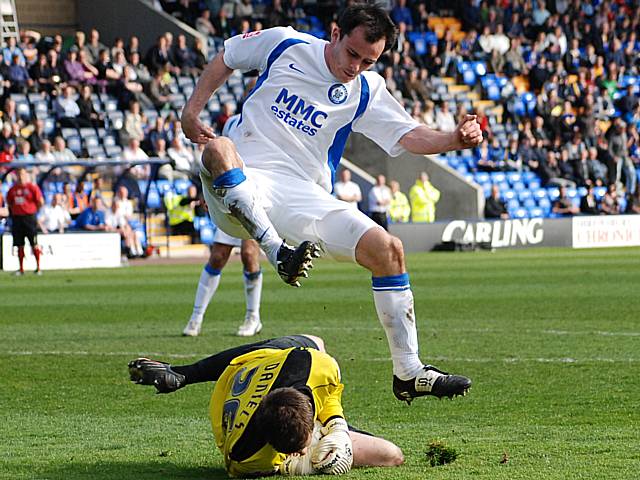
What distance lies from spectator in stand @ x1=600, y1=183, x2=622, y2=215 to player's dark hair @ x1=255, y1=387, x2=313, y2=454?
29208 millimetres

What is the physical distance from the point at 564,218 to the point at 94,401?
2407cm

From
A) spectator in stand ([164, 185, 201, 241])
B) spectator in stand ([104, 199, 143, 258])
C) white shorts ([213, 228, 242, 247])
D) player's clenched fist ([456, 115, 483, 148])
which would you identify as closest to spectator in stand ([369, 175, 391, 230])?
spectator in stand ([164, 185, 201, 241])

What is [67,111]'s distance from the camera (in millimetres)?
26344

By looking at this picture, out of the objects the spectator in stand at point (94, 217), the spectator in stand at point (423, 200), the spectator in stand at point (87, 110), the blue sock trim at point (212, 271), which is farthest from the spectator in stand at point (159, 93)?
the blue sock trim at point (212, 271)

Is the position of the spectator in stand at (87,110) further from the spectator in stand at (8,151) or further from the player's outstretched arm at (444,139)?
the player's outstretched arm at (444,139)

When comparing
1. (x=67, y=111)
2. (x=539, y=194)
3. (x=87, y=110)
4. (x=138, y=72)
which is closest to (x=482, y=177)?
(x=539, y=194)

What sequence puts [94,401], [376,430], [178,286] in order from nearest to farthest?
1. [376,430]
2. [94,401]
3. [178,286]

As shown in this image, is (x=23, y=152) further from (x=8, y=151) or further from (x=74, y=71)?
(x=74, y=71)

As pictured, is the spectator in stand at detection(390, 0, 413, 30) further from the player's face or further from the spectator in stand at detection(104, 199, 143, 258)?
the player's face

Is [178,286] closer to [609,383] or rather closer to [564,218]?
[609,383]

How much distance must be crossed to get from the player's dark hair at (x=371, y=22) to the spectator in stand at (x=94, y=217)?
1859 cm

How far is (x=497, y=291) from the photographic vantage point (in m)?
17.2

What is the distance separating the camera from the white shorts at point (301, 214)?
673cm

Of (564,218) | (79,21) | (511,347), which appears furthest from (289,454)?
(79,21)
